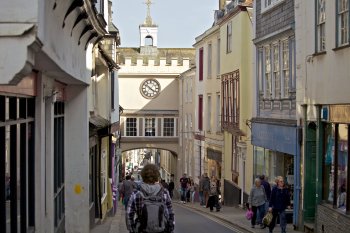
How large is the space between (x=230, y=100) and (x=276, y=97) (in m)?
9.49

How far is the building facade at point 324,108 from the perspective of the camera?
53.6 feet

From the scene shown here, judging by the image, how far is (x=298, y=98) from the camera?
20.7 metres

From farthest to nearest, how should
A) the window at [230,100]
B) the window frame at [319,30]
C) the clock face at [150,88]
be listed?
the clock face at [150,88]
the window at [230,100]
the window frame at [319,30]

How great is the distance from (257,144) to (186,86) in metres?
28.0

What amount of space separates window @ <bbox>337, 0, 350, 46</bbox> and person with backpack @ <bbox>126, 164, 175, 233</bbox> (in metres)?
9.30

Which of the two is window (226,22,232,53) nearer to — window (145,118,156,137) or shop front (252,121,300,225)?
shop front (252,121,300,225)

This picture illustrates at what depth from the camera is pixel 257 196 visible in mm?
19922

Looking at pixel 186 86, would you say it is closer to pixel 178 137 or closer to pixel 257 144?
pixel 178 137

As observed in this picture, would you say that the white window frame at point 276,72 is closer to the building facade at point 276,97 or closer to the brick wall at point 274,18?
the building facade at point 276,97

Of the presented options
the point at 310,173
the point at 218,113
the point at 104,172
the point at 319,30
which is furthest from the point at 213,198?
the point at 319,30

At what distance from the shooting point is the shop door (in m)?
19.7

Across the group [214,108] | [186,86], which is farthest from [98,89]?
[186,86]

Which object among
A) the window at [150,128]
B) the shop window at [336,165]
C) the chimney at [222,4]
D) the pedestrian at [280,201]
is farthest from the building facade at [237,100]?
the window at [150,128]

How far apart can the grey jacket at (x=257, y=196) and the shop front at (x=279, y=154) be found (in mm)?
1155
